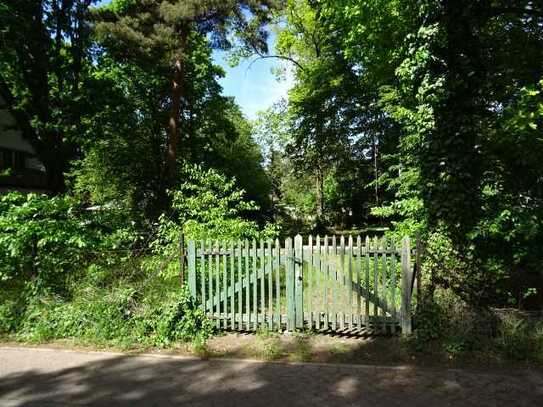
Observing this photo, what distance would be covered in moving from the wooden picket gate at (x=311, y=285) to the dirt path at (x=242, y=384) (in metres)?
1.08

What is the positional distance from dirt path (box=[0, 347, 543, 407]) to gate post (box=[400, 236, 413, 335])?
1022 mm

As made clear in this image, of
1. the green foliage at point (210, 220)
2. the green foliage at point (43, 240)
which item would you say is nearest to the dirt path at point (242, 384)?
the green foliage at point (43, 240)

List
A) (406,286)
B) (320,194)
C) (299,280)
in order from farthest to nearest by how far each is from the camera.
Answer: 1. (320,194)
2. (299,280)
3. (406,286)

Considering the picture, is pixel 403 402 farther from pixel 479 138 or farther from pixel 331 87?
pixel 331 87

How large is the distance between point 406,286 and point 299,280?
1.66 metres

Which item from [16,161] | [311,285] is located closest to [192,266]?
[311,285]

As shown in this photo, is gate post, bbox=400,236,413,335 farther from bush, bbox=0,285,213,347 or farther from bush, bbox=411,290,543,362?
bush, bbox=0,285,213,347

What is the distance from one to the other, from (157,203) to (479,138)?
45.9ft

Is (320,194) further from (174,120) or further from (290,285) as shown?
(290,285)

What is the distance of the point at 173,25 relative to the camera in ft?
44.0

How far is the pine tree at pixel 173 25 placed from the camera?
1306 centimetres

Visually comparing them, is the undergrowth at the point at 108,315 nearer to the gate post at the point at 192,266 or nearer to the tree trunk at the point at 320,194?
the gate post at the point at 192,266

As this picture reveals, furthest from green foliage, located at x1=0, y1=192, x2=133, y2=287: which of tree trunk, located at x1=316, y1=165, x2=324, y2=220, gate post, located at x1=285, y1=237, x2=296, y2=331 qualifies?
tree trunk, located at x1=316, y1=165, x2=324, y2=220

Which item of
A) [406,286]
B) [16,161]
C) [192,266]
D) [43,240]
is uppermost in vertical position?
[16,161]
